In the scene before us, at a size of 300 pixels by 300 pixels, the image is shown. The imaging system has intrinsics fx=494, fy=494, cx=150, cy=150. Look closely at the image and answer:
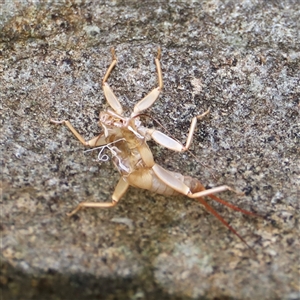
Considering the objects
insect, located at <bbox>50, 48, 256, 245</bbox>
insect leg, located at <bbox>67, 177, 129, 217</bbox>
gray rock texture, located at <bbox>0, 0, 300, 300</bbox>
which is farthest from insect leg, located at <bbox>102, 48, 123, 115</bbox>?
insect leg, located at <bbox>67, 177, 129, 217</bbox>

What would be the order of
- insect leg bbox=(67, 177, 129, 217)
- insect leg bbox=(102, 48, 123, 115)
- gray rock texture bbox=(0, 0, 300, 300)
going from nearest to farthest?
1. gray rock texture bbox=(0, 0, 300, 300)
2. insect leg bbox=(67, 177, 129, 217)
3. insect leg bbox=(102, 48, 123, 115)

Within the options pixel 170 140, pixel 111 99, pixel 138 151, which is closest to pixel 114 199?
pixel 138 151

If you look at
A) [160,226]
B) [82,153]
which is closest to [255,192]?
[160,226]

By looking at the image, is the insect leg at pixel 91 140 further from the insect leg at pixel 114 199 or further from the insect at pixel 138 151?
the insect leg at pixel 114 199

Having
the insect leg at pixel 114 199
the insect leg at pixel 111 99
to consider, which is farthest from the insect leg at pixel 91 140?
the insect leg at pixel 114 199

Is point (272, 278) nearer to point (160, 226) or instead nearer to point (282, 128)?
point (160, 226)

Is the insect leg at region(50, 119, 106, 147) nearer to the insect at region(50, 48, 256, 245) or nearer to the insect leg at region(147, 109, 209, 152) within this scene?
the insect at region(50, 48, 256, 245)
